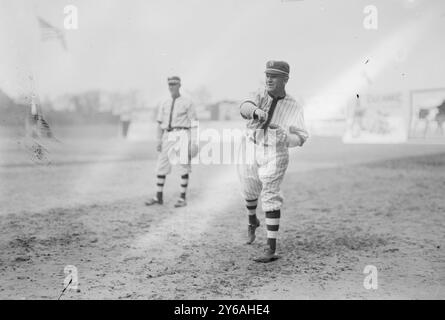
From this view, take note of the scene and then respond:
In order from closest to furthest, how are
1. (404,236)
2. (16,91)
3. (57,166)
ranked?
(16,91)
(404,236)
(57,166)

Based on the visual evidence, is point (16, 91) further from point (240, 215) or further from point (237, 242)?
point (240, 215)

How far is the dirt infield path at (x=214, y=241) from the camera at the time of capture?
12.5ft

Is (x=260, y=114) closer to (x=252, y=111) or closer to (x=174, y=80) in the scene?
(x=252, y=111)

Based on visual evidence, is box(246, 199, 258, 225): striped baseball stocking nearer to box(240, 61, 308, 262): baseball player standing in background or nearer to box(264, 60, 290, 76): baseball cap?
box(240, 61, 308, 262): baseball player standing in background

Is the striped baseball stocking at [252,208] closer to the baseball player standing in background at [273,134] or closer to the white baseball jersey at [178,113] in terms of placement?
the baseball player standing in background at [273,134]

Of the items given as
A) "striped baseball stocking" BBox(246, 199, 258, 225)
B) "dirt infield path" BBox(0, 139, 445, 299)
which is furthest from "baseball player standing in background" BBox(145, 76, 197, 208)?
"striped baseball stocking" BBox(246, 199, 258, 225)

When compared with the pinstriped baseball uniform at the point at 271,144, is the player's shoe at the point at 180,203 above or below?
below

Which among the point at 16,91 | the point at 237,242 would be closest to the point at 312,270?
the point at 237,242

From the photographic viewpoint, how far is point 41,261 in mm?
4547

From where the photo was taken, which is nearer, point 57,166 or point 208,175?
point 208,175

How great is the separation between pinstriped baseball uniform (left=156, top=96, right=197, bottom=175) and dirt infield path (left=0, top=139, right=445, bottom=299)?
30.7 inches

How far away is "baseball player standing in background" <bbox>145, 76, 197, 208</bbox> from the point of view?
7.82m

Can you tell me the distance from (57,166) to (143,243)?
9.40 metres

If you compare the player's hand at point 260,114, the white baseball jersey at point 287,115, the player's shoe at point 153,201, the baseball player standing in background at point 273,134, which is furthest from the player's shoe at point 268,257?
the player's shoe at point 153,201
